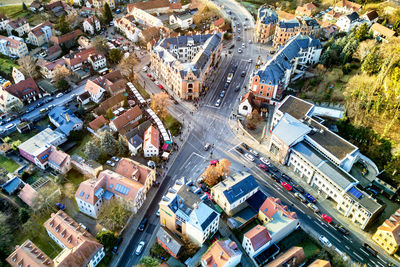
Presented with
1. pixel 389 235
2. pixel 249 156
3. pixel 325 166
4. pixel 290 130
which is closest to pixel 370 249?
pixel 389 235

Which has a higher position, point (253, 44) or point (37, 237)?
point (253, 44)

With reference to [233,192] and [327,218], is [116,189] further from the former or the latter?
[327,218]

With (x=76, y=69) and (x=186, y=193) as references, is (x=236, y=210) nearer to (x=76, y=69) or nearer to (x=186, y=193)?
(x=186, y=193)

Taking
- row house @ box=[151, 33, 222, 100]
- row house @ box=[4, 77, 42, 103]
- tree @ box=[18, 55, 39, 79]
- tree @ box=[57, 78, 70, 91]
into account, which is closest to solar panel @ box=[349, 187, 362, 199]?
row house @ box=[151, 33, 222, 100]

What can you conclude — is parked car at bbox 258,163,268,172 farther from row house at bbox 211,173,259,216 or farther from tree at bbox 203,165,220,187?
tree at bbox 203,165,220,187

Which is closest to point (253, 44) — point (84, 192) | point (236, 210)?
point (236, 210)
